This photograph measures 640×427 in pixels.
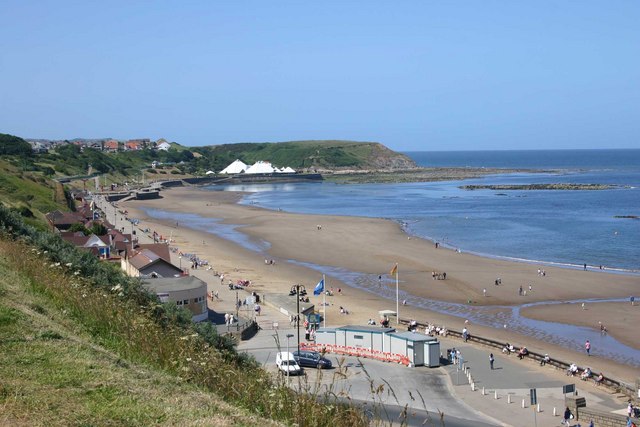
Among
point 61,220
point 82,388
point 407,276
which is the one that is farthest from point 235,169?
point 82,388

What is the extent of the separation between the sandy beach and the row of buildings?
4.99 metres

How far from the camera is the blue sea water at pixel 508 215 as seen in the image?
48.9 m

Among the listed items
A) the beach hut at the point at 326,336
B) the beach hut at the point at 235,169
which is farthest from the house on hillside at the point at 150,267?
the beach hut at the point at 235,169

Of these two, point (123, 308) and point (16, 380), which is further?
point (123, 308)

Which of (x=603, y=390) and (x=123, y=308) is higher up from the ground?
(x=123, y=308)

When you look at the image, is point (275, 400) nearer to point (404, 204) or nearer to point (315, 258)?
point (315, 258)

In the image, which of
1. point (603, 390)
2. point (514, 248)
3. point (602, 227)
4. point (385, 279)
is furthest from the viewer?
point (602, 227)

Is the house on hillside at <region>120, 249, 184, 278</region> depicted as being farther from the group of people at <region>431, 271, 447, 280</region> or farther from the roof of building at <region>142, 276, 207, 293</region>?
the group of people at <region>431, 271, 447, 280</region>

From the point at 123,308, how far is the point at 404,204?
76.6 meters

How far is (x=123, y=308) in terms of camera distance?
10680 millimetres

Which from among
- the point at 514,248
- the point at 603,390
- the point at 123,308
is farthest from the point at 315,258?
the point at 123,308

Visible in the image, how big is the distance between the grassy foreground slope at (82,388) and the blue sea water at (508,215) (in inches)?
1561

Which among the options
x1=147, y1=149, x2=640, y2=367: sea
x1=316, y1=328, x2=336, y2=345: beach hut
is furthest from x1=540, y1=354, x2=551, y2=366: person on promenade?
x1=316, y1=328, x2=336, y2=345: beach hut

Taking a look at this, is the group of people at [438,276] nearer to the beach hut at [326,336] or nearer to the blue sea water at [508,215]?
the blue sea water at [508,215]
